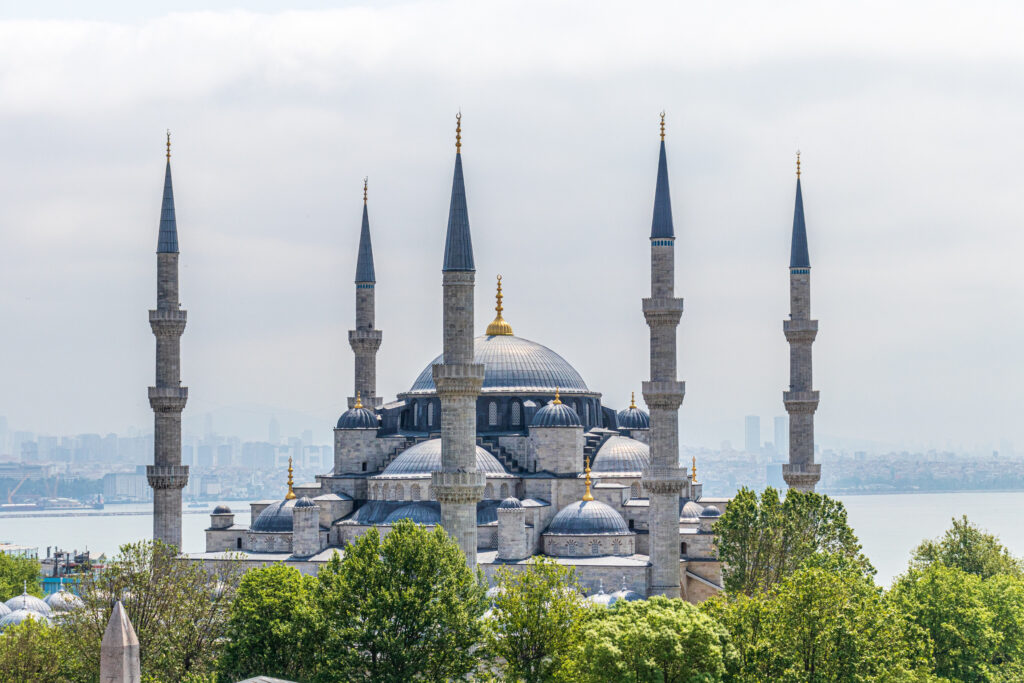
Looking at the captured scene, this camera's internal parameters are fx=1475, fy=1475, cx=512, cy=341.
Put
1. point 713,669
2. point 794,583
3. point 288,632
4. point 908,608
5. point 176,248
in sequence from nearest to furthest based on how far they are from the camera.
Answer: point 713,669, point 794,583, point 288,632, point 908,608, point 176,248

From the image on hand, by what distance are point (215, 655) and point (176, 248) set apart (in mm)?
14546

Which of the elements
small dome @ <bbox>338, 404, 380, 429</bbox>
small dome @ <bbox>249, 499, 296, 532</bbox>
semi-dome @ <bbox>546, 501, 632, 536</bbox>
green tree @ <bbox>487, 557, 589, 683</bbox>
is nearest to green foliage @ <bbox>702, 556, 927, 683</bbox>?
green tree @ <bbox>487, 557, 589, 683</bbox>

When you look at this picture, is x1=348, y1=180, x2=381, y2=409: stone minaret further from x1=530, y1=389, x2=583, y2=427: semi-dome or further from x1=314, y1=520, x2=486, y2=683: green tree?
x1=314, y1=520, x2=486, y2=683: green tree

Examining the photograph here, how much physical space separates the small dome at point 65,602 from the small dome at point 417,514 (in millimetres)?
9230

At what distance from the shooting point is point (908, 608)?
3416 centimetres

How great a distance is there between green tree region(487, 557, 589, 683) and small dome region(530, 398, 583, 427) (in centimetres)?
1677

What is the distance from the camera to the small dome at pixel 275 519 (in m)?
46.0

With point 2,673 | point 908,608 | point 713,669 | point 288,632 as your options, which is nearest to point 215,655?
point 288,632

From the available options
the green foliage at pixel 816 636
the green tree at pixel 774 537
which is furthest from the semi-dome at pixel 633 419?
the green foliage at pixel 816 636

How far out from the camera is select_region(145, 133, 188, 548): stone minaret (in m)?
41.9


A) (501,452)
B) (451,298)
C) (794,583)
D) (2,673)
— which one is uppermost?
(451,298)

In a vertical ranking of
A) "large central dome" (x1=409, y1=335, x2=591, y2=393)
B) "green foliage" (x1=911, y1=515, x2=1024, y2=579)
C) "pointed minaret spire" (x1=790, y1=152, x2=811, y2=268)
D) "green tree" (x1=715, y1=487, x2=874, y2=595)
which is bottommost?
"green foliage" (x1=911, y1=515, x2=1024, y2=579)

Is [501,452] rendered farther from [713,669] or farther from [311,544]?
[713,669]

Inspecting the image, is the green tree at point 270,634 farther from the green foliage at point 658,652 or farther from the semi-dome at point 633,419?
the semi-dome at point 633,419
